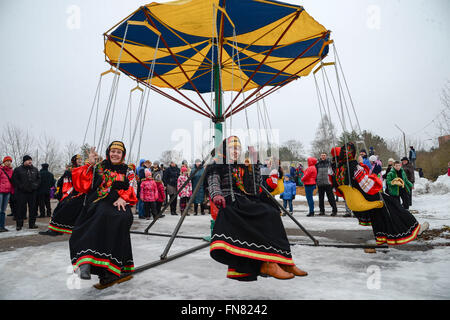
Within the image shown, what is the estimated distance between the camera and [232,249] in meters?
2.52

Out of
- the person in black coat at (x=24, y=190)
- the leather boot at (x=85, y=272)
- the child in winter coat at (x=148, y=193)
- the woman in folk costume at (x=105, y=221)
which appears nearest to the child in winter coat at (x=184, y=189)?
the child in winter coat at (x=148, y=193)

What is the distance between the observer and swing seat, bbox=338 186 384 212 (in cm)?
381

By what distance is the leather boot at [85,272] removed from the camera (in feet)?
7.92

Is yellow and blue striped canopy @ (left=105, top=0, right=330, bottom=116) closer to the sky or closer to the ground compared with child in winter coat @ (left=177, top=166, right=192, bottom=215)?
closer to the sky

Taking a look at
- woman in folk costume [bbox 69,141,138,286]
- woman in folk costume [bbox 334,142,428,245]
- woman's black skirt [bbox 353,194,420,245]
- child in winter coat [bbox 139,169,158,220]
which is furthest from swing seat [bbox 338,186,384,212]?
child in winter coat [bbox 139,169,158,220]

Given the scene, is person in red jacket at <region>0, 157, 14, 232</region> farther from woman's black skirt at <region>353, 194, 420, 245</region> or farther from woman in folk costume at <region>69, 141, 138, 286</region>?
woman's black skirt at <region>353, 194, 420, 245</region>

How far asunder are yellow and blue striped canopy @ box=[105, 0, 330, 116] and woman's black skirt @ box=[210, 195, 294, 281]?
1.49 m

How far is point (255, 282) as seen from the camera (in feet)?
9.38

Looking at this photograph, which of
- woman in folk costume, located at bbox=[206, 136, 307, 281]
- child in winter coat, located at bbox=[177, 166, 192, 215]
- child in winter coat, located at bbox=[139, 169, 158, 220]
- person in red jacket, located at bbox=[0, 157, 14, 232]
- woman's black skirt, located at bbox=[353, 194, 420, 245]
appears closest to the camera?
woman in folk costume, located at bbox=[206, 136, 307, 281]

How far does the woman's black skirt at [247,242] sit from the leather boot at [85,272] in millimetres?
1195

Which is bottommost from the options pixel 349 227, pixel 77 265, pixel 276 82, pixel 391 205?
pixel 349 227
